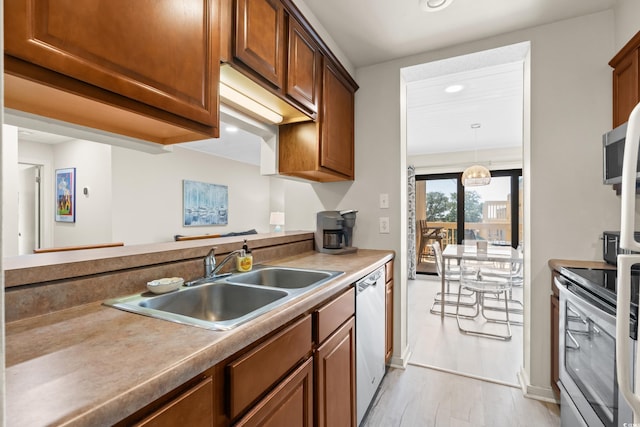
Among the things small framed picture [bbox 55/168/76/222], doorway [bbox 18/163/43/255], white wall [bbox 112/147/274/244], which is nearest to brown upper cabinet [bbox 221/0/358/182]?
white wall [bbox 112/147/274/244]

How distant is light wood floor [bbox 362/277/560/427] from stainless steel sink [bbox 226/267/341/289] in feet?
3.03

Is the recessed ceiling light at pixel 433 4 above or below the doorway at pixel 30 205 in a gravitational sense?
above

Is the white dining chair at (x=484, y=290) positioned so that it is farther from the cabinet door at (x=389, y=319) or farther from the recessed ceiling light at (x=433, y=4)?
the recessed ceiling light at (x=433, y=4)

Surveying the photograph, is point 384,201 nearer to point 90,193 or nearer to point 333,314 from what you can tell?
point 333,314

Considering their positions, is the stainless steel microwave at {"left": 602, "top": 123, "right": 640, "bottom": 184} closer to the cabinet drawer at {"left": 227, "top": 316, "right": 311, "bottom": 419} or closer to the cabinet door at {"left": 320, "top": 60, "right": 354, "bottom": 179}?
the cabinet door at {"left": 320, "top": 60, "right": 354, "bottom": 179}

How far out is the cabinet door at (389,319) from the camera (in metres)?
2.16

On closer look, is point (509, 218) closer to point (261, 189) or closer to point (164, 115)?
point (261, 189)

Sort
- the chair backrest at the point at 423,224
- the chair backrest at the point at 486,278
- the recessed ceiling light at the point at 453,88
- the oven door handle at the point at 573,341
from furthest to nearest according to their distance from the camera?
the chair backrest at the point at 423,224, the chair backrest at the point at 486,278, the recessed ceiling light at the point at 453,88, the oven door handle at the point at 573,341

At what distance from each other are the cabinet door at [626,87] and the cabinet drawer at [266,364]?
2050 mm

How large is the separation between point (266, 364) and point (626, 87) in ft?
7.68

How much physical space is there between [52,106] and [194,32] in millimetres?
502

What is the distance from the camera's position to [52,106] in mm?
849

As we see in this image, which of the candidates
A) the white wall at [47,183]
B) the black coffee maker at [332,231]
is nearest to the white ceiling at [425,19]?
the black coffee maker at [332,231]

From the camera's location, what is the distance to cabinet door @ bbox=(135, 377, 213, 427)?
558 millimetres
